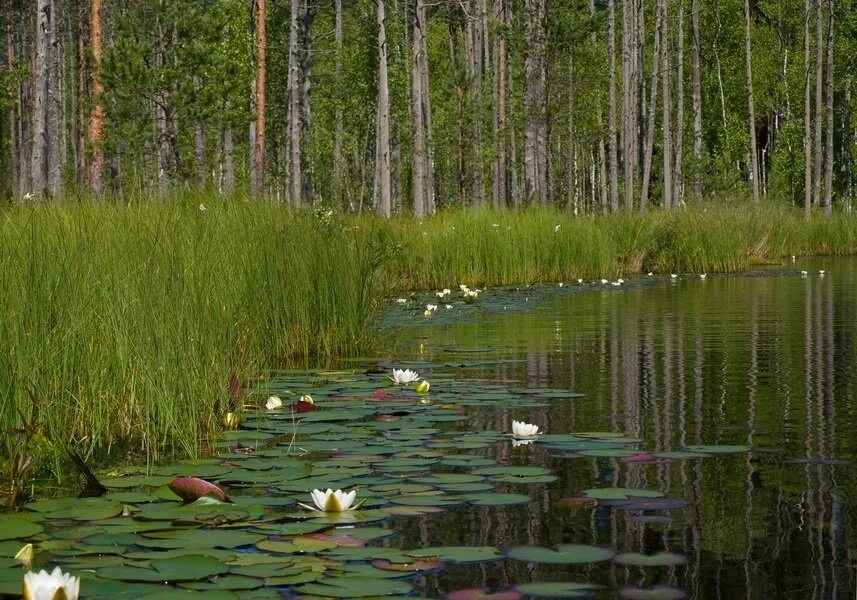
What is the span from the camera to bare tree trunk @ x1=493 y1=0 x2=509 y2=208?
117 feet

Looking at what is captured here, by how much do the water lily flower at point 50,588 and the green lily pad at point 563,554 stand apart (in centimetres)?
133

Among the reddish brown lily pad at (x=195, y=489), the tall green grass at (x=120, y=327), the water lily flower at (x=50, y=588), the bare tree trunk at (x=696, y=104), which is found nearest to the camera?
the water lily flower at (x=50, y=588)

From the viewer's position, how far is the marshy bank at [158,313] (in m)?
4.62

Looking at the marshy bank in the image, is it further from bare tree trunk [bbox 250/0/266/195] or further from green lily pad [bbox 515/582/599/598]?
bare tree trunk [bbox 250/0/266/195]

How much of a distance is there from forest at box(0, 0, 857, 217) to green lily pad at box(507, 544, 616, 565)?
747 cm

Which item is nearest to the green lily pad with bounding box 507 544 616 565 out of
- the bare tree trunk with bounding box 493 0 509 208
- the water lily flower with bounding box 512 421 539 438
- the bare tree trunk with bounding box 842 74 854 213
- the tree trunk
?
the water lily flower with bounding box 512 421 539 438

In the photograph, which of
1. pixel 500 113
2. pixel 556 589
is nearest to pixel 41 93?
pixel 556 589

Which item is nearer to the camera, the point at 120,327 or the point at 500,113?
the point at 120,327

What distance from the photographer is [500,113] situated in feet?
128

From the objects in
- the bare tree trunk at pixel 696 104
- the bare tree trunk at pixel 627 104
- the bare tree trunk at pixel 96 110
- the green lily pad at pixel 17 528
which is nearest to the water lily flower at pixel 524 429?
the green lily pad at pixel 17 528

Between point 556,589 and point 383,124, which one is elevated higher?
point 383,124

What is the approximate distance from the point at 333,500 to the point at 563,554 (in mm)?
824

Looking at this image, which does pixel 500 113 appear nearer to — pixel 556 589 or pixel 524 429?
pixel 524 429

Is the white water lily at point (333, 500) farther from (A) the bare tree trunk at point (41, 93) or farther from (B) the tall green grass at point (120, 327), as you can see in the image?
(A) the bare tree trunk at point (41, 93)
